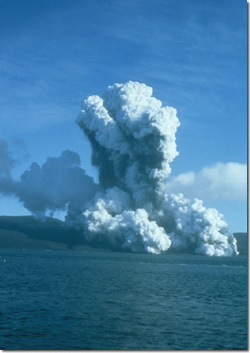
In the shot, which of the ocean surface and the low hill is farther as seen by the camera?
the low hill

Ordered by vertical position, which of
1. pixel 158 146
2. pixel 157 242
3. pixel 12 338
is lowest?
pixel 12 338

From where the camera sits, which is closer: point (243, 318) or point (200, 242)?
point (243, 318)

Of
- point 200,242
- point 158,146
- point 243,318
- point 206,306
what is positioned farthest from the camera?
point 200,242

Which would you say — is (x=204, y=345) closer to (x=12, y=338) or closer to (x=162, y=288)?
(x=12, y=338)

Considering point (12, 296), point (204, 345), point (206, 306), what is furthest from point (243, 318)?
point (12, 296)

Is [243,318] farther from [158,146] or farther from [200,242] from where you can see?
[200,242]

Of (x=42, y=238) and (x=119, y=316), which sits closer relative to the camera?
(x=119, y=316)

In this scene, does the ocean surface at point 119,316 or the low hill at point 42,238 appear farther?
the low hill at point 42,238

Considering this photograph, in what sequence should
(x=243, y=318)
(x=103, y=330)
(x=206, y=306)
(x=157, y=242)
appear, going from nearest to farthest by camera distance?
(x=103, y=330) → (x=243, y=318) → (x=206, y=306) → (x=157, y=242)

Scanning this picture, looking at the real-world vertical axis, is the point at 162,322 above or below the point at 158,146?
below

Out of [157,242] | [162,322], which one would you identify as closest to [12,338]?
[162,322]
